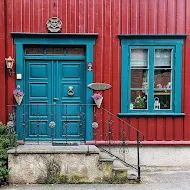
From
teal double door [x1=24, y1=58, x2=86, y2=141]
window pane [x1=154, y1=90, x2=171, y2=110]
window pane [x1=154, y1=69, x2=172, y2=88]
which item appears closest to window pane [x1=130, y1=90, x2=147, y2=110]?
window pane [x1=154, y1=90, x2=171, y2=110]

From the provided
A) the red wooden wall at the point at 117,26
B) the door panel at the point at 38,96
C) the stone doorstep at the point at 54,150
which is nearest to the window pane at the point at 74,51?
the red wooden wall at the point at 117,26

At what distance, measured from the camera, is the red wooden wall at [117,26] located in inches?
354

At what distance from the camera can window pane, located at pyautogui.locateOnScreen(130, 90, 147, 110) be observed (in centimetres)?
923

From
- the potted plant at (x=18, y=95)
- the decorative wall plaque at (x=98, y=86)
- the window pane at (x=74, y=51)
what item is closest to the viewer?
the potted plant at (x=18, y=95)

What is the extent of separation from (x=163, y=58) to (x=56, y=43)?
9.43 ft

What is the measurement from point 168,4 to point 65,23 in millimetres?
2778

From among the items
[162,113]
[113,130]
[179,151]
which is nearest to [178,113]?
[162,113]

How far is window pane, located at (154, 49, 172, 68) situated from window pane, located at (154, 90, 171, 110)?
72cm

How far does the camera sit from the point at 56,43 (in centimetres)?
897

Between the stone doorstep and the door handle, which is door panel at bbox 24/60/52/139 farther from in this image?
the stone doorstep

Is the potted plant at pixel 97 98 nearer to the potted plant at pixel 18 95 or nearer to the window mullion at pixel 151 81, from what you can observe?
the window mullion at pixel 151 81

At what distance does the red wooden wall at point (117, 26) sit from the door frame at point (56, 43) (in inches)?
5.6

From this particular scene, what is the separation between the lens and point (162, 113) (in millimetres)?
9133

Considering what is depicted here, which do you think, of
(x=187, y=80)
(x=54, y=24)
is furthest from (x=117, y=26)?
(x=187, y=80)
